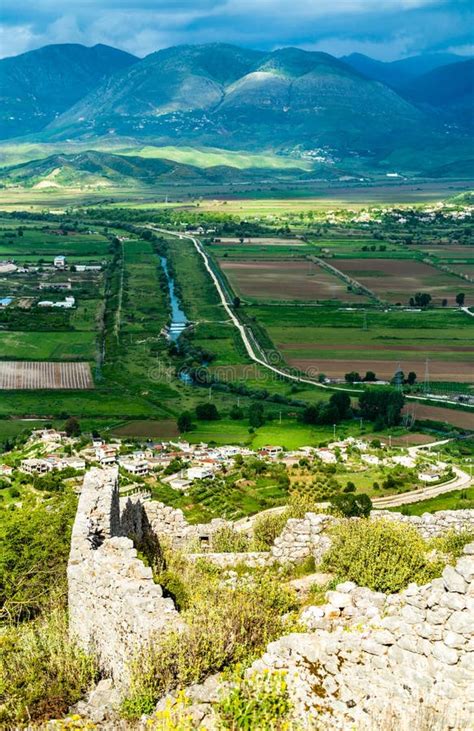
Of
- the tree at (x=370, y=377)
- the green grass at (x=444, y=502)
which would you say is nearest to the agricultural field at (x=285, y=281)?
the tree at (x=370, y=377)

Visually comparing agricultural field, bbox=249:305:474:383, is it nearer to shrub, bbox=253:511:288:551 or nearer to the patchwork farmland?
the patchwork farmland

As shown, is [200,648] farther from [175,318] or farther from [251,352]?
[175,318]

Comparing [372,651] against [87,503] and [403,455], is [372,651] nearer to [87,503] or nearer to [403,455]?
[87,503]

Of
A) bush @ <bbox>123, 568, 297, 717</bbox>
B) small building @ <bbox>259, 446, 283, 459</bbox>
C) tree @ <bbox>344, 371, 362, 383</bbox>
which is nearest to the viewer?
bush @ <bbox>123, 568, 297, 717</bbox>

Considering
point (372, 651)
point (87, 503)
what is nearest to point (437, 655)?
point (372, 651)

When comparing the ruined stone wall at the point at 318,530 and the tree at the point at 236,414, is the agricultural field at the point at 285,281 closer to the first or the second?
the tree at the point at 236,414

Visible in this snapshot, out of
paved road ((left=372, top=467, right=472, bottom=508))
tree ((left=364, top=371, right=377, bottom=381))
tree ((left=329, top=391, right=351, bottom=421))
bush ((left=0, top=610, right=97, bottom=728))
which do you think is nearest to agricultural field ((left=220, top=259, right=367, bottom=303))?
tree ((left=364, top=371, right=377, bottom=381))

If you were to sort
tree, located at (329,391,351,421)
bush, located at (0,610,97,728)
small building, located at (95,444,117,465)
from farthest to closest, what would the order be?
1. tree, located at (329,391,351,421)
2. small building, located at (95,444,117,465)
3. bush, located at (0,610,97,728)
